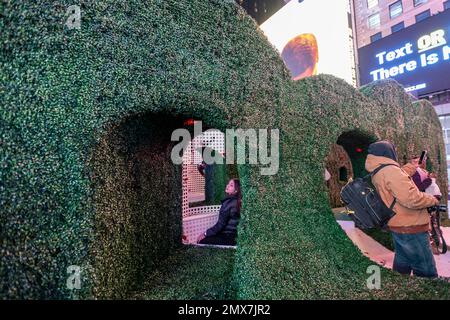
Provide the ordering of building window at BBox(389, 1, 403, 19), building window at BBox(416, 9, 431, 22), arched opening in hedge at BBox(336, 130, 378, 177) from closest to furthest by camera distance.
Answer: arched opening in hedge at BBox(336, 130, 378, 177), building window at BBox(416, 9, 431, 22), building window at BBox(389, 1, 403, 19)

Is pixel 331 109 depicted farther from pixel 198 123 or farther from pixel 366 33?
pixel 366 33

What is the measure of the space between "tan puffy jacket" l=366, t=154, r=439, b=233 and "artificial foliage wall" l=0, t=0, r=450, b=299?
0.64 metres

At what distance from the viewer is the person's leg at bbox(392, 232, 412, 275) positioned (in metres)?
2.87

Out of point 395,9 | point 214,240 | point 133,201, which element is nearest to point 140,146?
point 133,201

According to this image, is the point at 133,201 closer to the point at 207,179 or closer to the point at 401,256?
the point at 401,256

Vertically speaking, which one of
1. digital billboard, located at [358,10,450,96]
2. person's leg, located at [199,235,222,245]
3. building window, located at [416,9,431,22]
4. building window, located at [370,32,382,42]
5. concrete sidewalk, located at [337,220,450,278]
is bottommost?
concrete sidewalk, located at [337,220,450,278]

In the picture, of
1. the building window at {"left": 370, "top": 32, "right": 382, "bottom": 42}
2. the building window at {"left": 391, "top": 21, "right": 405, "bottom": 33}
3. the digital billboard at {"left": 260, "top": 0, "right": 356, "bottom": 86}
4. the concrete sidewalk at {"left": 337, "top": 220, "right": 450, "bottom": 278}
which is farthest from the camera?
the building window at {"left": 370, "top": 32, "right": 382, "bottom": 42}

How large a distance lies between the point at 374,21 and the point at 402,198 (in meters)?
25.7

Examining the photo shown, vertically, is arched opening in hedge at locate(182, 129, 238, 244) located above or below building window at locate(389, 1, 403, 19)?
below

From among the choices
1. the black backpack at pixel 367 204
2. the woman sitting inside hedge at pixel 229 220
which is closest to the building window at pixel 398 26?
the black backpack at pixel 367 204

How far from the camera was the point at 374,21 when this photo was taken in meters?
22.0

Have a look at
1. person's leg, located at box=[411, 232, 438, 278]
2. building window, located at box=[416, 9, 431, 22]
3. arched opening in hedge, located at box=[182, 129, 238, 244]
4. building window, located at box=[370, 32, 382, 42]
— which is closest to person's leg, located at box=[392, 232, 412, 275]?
person's leg, located at box=[411, 232, 438, 278]

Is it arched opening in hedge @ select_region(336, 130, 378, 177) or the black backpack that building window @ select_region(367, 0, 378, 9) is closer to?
arched opening in hedge @ select_region(336, 130, 378, 177)
